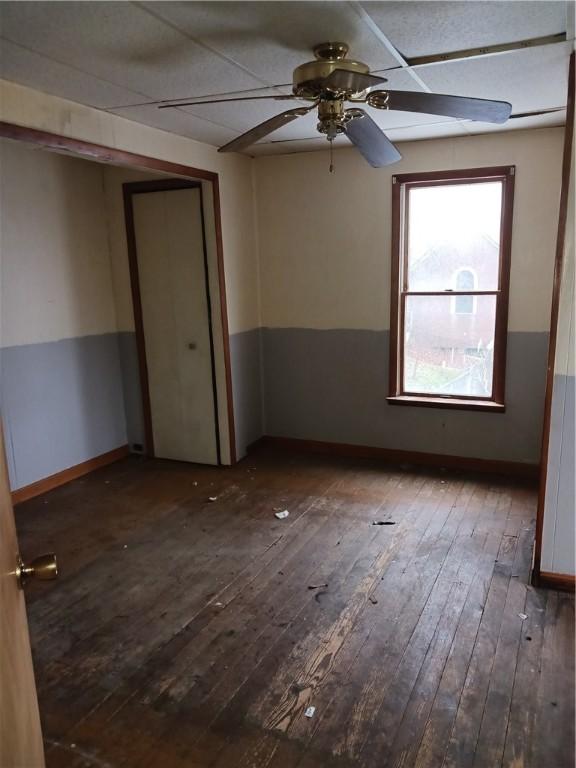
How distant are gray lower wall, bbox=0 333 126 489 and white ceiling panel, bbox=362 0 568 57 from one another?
3.09m

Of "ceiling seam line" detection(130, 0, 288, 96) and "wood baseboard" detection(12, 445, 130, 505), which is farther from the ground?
"ceiling seam line" detection(130, 0, 288, 96)

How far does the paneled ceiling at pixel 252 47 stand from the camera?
6.43 feet

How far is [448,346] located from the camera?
4.30 meters

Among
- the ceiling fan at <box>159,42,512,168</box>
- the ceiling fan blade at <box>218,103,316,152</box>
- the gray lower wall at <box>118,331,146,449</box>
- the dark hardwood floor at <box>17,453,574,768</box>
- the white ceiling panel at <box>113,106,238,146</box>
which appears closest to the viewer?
the dark hardwood floor at <box>17,453,574,768</box>

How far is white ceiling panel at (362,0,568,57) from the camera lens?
6.37 feet

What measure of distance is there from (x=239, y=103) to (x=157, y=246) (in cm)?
166

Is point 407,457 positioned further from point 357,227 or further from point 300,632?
point 300,632

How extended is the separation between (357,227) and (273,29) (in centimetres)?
237

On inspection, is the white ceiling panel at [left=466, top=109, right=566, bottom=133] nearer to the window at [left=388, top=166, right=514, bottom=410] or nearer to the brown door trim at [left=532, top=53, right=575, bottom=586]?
the window at [left=388, top=166, right=514, bottom=410]

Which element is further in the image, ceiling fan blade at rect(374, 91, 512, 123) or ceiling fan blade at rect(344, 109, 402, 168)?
ceiling fan blade at rect(344, 109, 402, 168)

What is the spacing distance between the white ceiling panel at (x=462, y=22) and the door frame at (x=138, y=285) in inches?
90.0

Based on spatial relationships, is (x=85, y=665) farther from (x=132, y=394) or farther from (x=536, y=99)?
(x=536, y=99)

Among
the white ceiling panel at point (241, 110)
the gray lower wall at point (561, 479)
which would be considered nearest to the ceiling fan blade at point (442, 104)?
→ the white ceiling panel at point (241, 110)

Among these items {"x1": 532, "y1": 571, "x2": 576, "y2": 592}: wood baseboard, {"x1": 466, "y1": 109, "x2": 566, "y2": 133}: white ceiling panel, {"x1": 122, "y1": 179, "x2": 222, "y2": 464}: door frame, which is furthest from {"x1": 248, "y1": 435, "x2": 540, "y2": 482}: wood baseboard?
{"x1": 466, "y1": 109, "x2": 566, "y2": 133}: white ceiling panel
